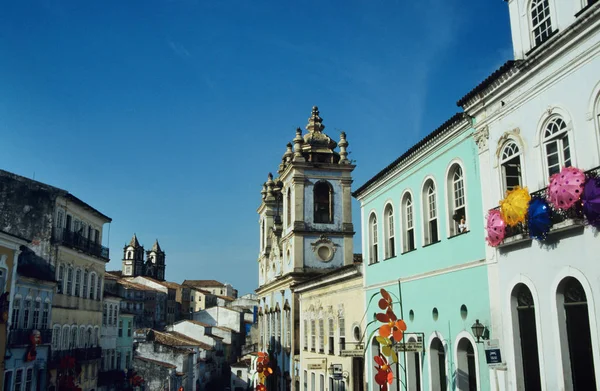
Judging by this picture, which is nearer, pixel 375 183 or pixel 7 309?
pixel 375 183

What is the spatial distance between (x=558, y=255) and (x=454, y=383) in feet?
19.1

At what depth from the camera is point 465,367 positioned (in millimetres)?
15797

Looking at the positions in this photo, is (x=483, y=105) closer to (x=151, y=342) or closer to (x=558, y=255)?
(x=558, y=255)

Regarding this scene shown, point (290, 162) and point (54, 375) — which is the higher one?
point (290, 162)

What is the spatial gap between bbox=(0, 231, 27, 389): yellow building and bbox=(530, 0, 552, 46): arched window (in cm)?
2093

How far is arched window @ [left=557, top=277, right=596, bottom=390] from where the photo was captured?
11141 millimetres

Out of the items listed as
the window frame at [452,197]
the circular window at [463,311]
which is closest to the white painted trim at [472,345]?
the circular window at [463,311]

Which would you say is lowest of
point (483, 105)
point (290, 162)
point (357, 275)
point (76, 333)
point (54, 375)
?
point (54, 375)

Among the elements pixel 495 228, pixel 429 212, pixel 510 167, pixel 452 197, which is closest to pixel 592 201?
pixel 495 228

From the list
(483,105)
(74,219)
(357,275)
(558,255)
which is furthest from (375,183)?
(74,219)

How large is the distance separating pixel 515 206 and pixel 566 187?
1.86 meters

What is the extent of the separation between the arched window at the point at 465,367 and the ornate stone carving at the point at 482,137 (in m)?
5.00

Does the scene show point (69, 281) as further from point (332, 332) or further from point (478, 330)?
point (478, 330)

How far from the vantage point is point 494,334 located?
13953 millimetres
